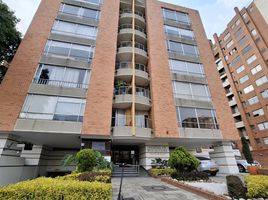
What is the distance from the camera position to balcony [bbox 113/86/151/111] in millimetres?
15078

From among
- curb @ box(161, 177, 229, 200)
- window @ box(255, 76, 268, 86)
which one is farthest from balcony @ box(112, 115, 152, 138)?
window @ box(255, 76, 268, 86)

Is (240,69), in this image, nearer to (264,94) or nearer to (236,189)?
(264,94)

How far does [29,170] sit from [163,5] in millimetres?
24358

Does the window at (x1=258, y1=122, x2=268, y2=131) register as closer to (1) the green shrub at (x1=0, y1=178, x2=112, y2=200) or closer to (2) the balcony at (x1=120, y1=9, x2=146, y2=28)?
(2) the balcony at (x1=120, y1=9, x2=146, y2=28)

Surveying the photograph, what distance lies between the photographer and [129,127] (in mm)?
13828

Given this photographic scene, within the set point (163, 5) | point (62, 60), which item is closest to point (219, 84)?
point (163, 5)

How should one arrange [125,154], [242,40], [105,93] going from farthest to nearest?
[242,40], [125,154], [105,93]

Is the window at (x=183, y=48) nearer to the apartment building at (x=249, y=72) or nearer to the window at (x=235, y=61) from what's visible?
the apartment building at (x=249, y=72)

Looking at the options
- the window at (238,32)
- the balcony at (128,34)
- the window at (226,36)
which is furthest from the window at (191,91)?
the window at (226,36)

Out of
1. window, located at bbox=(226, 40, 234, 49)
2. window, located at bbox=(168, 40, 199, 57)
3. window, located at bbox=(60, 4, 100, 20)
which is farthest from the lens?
window, located at bbox=(226, 40, 234, 49)

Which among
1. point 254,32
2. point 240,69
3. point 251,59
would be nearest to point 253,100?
point 240,69

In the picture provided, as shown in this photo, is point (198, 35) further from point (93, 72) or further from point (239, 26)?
point (239, 26)

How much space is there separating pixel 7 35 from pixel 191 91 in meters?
17.4

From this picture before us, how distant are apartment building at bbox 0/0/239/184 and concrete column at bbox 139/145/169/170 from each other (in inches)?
3.6
